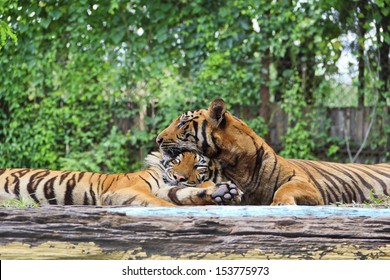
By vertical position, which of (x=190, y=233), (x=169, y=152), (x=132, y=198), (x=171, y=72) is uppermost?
(x=171, y=72)

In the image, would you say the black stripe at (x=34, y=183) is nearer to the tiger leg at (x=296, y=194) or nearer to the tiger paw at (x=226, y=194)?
the tiger paw at (x=226, y=194)

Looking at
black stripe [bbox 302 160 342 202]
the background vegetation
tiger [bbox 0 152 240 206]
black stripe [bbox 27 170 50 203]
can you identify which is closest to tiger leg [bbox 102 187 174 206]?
tiger [bbox 0 152 240 206]

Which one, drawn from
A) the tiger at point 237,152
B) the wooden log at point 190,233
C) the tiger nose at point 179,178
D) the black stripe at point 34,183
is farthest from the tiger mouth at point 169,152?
the wooden log at point 190,233

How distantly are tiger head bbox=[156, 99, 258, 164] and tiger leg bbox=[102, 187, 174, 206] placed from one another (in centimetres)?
33

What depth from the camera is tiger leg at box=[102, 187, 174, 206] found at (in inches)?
135

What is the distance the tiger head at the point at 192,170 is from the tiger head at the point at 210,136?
4 centimetres

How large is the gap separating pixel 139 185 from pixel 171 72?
4.70 m

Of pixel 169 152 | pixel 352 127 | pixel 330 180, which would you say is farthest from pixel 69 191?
pixel 352 127

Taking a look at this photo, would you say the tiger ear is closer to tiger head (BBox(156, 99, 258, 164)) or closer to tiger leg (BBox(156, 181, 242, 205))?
tiger head (BBox(156, 99, 258, 164))

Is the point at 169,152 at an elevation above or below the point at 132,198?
above

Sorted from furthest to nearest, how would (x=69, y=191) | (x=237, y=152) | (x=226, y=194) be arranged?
(x=69, y=191), (x=237, y=152), (x=226, y=194)

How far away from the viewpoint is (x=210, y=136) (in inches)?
144

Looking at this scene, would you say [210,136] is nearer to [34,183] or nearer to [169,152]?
[169,152]

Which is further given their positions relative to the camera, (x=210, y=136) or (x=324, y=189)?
(x=324, y=189)
